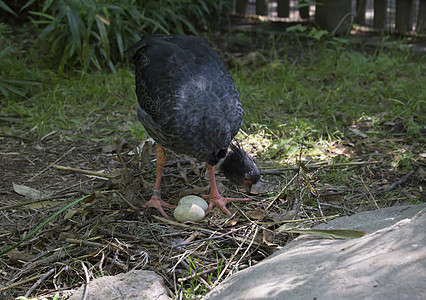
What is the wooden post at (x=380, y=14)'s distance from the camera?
687 cm

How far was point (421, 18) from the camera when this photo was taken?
6.70m

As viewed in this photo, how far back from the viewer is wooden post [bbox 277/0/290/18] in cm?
738

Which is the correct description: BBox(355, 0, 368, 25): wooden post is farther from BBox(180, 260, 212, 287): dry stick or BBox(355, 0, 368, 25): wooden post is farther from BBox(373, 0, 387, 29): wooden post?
BBox(180, 260, 212, 287): dry stick

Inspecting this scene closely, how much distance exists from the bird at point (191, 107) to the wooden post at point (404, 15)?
4.03m

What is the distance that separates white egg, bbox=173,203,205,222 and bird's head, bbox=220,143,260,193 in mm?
436

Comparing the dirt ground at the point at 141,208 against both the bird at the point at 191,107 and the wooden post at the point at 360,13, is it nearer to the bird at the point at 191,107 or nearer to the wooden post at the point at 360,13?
the bird at the point at 191,107

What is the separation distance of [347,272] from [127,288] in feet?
3.57

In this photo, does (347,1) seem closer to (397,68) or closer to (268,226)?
(397,68)

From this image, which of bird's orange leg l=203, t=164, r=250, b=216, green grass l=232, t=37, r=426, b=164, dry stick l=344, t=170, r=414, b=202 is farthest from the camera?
green grass l=232, t=37, r=426, b=164

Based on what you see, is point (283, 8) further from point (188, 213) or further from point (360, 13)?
point (188, 213)

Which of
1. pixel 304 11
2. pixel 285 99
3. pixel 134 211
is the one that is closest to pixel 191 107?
pixel 134 211

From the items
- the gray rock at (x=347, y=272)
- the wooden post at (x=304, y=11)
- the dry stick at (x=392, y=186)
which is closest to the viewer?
the gray rock at (x=347, y=272)

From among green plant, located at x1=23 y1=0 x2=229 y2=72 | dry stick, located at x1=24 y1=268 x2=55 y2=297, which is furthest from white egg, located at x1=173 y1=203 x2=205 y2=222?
green plant, located at x1=23 y1=0 x2=229 y2=72

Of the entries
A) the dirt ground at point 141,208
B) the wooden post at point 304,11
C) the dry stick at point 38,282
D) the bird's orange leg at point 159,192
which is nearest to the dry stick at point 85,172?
the dirt ground at point 141,208
